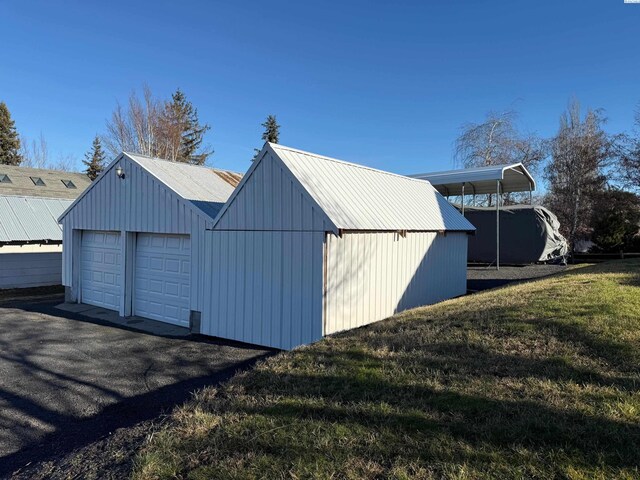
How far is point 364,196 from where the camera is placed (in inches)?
400

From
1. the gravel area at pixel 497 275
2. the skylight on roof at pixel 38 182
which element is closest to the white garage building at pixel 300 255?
the gravel area at pixel 497 275

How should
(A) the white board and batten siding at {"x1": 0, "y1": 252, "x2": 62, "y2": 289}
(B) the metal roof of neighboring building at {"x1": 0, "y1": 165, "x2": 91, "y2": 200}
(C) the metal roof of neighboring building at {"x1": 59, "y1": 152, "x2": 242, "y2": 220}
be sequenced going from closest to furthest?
(C) the metal roof of neighboring building at {"x1": 59, "y1": 152, "x2": 242, "y2": 220} < (A) the white board and batten siding at {"x1": 0, "y1": 252, "x2": 62, "y2": 289} < (B) the metal roof of neighboring building at {"x1": 0, "y1": 165, "x2": 91, "y2": 200}

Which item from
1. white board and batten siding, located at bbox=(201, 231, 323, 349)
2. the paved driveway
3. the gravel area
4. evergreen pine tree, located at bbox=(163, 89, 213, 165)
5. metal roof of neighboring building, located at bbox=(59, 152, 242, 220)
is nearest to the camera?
the paved driveway

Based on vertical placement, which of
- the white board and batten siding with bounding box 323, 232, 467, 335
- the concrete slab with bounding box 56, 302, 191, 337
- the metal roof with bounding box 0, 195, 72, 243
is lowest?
the concrete slab with bounding box 56, 302, 191, 337

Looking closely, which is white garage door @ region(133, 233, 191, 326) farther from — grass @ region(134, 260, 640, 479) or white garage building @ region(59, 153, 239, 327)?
grass @ region(134, 260, 640, 479)

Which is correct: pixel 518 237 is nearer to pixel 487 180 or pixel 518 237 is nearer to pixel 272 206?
pixel 487 180

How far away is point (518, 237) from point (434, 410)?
20288mm

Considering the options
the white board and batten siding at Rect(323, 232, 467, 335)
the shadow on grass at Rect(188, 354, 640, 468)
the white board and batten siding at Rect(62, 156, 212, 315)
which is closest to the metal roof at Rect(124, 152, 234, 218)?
the white board and batten siding at Rect(62, 156, 212, 315)

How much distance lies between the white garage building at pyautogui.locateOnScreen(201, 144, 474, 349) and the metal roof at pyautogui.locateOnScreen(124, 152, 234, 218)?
1355 millimetres

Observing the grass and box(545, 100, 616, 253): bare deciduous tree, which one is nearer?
the grass

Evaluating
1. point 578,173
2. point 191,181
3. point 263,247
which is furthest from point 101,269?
point 578,173

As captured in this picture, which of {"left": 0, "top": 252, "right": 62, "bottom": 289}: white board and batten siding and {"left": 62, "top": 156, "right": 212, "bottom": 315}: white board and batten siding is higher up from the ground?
{"left": 62, "top": 156, "right": 212, "bottom": 315}: white board and batten siding

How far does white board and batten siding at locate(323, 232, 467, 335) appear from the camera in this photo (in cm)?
822

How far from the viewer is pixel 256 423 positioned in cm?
376
